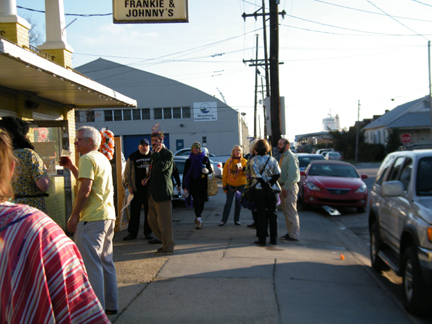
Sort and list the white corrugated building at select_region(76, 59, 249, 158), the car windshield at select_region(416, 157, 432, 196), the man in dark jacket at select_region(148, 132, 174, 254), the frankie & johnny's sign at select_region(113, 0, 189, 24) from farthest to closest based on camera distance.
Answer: the white corrugated building at select_region(76, 59, 249, 158)
the frankie & johnny's sign at select_region(113, 0, 189, 24)
the man in dark jacket at select_region(148, 132, 174, 254)
the car windshield at select_region(416, 157, 432, 196)

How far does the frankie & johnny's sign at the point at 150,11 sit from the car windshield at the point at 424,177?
4.78 meters

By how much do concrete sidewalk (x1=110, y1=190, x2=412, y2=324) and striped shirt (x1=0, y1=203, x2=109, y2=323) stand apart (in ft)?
8.59

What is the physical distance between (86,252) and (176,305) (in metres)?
1.14

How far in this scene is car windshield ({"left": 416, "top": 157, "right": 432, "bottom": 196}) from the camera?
4.87 meters

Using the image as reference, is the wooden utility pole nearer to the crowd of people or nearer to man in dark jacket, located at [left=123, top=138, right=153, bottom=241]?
the crowd of people

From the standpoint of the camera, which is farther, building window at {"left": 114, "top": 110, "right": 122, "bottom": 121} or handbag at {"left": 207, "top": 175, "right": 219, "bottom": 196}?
building window at {"left": 114, "top": 110, "right": 122, "bottom": 121}

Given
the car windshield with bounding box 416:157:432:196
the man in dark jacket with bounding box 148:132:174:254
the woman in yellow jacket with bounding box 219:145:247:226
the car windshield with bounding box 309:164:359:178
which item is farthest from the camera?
the car windshield with bounding box 309:164:359:178

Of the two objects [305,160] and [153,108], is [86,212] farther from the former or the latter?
[153,108]

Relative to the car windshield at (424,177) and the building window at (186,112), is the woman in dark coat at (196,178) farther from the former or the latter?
the building window at (186,112)

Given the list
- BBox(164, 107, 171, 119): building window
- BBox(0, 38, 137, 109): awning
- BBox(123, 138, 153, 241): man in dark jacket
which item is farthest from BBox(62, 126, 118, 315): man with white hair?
BBox(164, 107, 171, 119): building window

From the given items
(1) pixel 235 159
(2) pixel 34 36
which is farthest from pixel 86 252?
(2) pixel 34 36

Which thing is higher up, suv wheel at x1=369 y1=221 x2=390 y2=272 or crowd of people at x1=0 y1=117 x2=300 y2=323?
crowd of people at x1=0 y1=117 x2=300 y2=323

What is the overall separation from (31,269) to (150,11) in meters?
6.87

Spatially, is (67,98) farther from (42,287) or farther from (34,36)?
(34,36)
